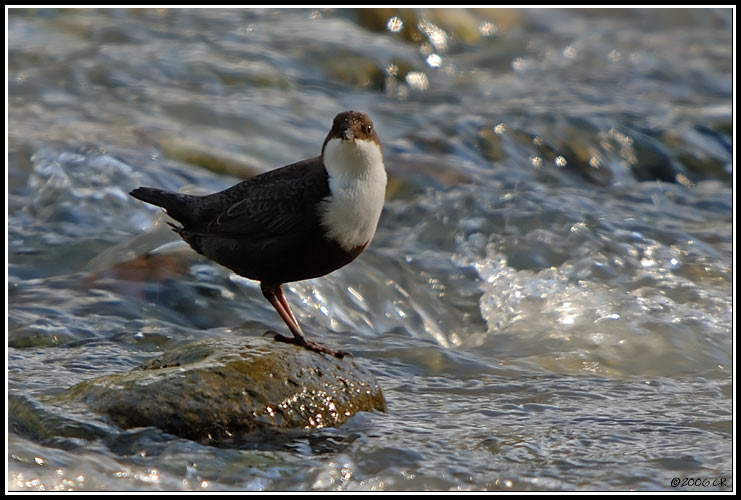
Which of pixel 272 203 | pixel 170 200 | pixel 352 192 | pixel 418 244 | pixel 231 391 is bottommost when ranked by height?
pixel 418 244

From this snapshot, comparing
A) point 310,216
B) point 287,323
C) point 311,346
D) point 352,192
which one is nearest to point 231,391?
point 311,346

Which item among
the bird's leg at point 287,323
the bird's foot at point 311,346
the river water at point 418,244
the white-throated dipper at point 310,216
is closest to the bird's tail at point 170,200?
the white-throated dipper at point 310,216

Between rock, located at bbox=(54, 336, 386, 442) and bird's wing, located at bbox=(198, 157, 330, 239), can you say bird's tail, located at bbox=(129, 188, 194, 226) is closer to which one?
bird's wing, located at bbox=(198, 157, 330, 239)

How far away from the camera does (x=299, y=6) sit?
12.6 m

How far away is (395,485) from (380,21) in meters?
9.22

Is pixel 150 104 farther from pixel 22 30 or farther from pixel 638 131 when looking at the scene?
pixel 638 131

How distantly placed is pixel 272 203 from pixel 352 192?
0.43 m

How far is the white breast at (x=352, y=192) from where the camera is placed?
4.29 metres

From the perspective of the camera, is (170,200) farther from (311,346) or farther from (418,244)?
(418,244)

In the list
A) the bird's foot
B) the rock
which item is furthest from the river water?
the bird's foot

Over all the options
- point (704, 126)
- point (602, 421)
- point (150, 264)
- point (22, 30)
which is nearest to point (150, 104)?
point (22, 30)

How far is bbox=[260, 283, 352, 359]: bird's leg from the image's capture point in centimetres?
439

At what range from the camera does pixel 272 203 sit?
4520mm

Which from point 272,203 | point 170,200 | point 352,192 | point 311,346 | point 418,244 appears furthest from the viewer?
point 418,244
